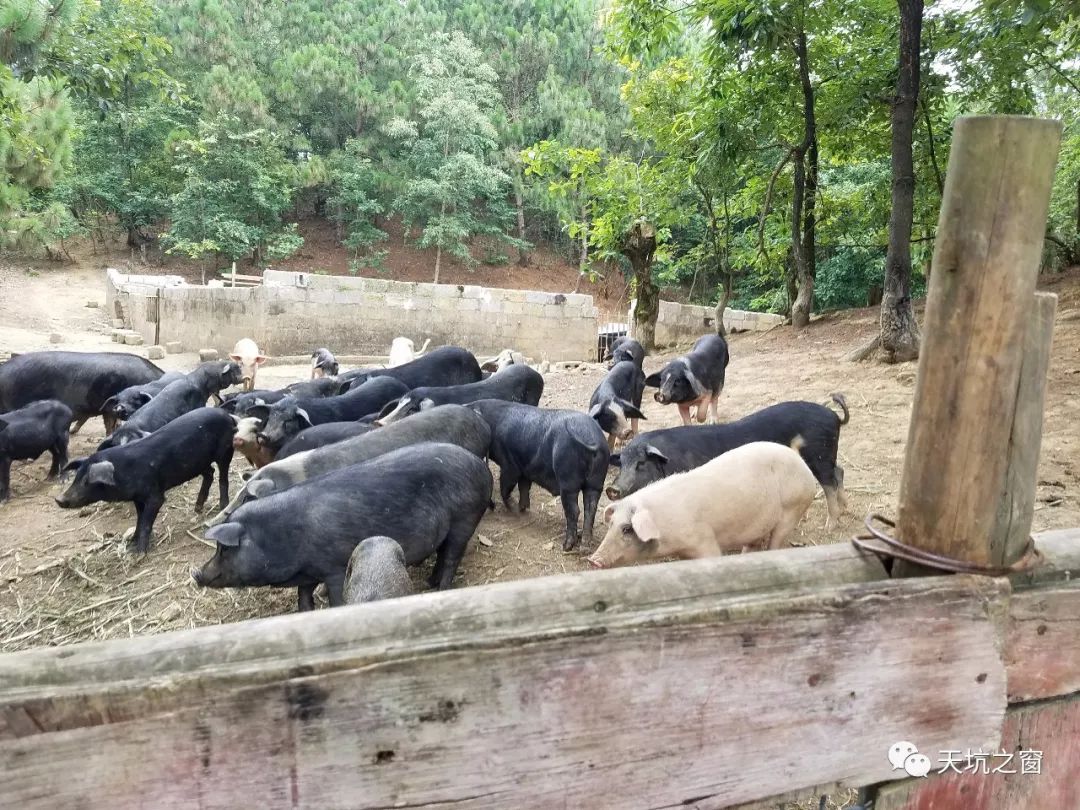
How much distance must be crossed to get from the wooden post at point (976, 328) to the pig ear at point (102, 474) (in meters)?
5.00

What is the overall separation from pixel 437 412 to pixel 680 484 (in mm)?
2138

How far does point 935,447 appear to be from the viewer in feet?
5.70

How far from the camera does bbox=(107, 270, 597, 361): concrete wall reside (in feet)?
50.8

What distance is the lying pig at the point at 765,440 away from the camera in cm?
513

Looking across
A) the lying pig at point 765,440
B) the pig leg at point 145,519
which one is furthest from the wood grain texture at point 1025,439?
the pig leg at point 145,519

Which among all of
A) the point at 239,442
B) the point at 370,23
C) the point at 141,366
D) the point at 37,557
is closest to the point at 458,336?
the point at 141,366

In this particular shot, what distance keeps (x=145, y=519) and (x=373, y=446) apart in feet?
5.31

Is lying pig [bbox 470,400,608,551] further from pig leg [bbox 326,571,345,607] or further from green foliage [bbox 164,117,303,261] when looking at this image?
green foliage [bbox 164,117,303,261]

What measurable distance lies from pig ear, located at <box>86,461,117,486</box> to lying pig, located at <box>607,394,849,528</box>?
131 inches

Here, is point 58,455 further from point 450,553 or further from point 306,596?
point 450,553

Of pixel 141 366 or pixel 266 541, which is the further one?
pixel 141 366

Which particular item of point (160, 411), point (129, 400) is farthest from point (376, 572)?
point (129, 400)

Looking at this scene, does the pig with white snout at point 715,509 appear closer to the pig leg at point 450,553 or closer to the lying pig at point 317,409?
the pig leg at point 450,553

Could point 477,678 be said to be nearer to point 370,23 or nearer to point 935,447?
point 935,447
